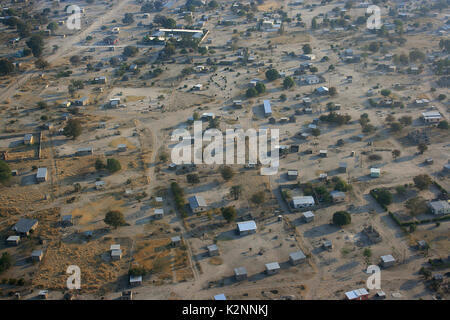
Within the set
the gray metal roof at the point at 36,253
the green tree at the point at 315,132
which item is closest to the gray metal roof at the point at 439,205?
the green tree at the point at 315,132

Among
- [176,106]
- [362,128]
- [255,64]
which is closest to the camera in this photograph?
[362,128]

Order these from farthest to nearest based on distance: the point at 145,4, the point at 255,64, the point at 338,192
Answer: the point at 145,4 → the point at 255,64 → the point at 338,192

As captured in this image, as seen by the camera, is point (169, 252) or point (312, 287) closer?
point (312, 287)

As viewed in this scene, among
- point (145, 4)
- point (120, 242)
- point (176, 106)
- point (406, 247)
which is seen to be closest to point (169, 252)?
point (120, 242)

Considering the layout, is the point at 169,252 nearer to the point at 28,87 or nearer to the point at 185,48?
the point at 28,87

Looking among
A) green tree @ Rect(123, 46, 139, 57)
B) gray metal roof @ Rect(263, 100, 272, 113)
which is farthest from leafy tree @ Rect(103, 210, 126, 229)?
green tree @ Rect(123, 46, 139, 57)

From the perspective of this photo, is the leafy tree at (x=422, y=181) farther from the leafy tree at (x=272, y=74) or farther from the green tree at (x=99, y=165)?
the green tree at (x=99, y=165)

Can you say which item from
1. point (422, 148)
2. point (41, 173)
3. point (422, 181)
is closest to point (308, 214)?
point (422, 181)

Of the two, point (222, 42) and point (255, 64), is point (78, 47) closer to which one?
point (222, 42)
